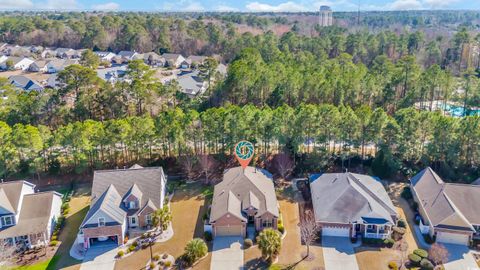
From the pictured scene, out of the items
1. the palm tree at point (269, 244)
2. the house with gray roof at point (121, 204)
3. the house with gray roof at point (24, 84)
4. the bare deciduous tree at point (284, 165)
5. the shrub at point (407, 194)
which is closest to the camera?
the palm tree at point (269, 244)

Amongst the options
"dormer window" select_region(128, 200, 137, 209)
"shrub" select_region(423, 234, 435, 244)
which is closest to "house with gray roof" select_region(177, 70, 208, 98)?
"dormer window" select_region(128, 200, 137, 209)

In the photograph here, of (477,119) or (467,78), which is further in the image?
(467,78)

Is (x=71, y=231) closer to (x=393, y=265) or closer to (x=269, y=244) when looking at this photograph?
(x=269, y=244)

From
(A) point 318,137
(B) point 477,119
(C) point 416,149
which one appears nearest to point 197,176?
(A) point 318,137

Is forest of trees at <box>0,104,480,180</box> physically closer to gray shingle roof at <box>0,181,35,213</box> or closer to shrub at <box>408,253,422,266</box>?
gray shingle roof at <box>0,181,35,213</box>

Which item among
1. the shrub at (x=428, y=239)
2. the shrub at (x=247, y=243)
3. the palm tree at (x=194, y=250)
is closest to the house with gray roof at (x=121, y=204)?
the palm tree at (x=194, y=250)

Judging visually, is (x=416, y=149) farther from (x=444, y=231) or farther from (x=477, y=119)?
(x=444, y=231)

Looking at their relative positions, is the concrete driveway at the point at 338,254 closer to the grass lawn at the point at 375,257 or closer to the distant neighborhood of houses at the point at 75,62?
the grass lawn at the point at 375,257
